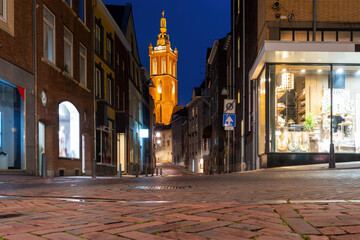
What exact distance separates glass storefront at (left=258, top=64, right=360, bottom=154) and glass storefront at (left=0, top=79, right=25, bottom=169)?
1048cm

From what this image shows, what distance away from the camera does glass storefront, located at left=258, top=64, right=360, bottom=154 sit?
18.4m

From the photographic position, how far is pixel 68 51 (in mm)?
17953

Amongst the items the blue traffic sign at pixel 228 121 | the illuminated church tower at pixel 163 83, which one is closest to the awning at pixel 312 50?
the blue traffic sign at pixel 228 121

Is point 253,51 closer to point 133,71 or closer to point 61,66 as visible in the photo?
point 61,66

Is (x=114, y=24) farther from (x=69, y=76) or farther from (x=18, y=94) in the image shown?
(x=18, y=94)

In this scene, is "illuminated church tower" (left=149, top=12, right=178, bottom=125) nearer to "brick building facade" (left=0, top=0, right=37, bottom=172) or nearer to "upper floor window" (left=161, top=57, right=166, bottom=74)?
"upper floor window" (left=161, top=57, right=166, bottom=74)

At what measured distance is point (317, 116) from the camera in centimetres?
1859

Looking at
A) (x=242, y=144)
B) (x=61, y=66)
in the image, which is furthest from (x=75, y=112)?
(x=242, y=144)

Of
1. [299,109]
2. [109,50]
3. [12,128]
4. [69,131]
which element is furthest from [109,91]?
[12,128]

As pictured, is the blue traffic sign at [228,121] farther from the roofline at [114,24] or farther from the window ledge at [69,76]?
the roofline at [114,24]

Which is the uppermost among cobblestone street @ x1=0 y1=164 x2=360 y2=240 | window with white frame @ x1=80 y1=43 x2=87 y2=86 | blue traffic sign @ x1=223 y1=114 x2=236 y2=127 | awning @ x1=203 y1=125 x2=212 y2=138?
window with white frame @ x1=80 y1=43 x2=87 y2=86

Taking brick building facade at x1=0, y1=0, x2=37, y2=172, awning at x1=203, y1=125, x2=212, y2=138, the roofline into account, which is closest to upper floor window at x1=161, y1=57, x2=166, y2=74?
awning at x1=203, y1=125, x2=212, y2=138

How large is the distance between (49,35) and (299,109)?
35.8ft

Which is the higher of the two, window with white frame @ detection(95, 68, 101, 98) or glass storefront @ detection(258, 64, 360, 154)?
window with white frame @ detection(95, 68, 101, 98)
